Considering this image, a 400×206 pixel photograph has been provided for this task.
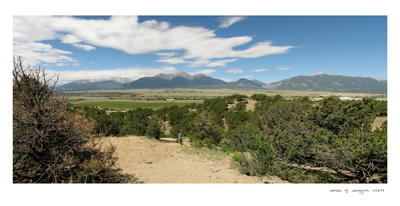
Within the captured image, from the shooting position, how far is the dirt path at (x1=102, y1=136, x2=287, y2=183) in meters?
9.92

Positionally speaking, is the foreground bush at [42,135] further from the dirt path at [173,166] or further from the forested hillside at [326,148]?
the forested hillside at [326,148]

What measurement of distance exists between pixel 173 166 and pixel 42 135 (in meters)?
8.55

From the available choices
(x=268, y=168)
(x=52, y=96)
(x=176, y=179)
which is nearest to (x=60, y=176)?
(x=52, y=96)

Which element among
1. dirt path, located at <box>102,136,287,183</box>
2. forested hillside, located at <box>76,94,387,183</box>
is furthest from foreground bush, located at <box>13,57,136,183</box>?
forested hillside, located at <box>76,94,387,183</box>

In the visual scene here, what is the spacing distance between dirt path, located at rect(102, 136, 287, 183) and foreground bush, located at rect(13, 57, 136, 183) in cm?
172

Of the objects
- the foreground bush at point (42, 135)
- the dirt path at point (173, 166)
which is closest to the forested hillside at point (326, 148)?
the dirt path at point (173, 166)

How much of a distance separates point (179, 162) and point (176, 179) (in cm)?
423

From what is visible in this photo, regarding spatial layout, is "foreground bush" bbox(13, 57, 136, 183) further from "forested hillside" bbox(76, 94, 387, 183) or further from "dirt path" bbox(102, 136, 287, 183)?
"forested hillside" bbox(76, 94, 387, 183)

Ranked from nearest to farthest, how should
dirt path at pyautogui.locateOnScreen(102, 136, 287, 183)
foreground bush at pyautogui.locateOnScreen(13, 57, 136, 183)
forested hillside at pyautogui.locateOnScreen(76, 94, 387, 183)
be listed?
foreground bush at pyautogui.locateOnScreen(13, 57, 136, 183)
forested hillside at pyautogui.locateOnScreen(76, 94, 387, 183)
dirt path at pyautogui.locateOnScreen(102, 136, 287, 183)

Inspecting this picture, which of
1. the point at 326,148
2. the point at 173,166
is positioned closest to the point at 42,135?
the point at 173,166

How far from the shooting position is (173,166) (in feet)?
41.3

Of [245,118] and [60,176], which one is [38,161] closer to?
[60,176]

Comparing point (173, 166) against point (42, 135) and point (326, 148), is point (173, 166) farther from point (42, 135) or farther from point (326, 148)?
point (326, 148)

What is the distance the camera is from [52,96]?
683cm
